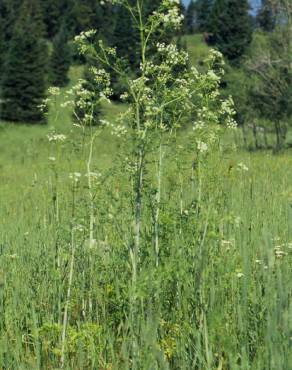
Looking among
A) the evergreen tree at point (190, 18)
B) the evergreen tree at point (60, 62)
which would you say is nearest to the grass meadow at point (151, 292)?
the evergreen tree at point (60, 62)

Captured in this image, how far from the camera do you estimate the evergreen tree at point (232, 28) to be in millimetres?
81125

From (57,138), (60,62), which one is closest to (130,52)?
(60,62)

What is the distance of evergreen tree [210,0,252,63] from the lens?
81.1 meters

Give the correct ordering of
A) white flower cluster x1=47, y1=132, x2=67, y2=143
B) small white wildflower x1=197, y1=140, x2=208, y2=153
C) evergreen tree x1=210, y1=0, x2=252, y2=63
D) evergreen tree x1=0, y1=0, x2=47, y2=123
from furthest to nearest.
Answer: evergreen tree x1=210, y1=0, x2=252, y2=63 → evergreen tree x1=0, y1=0, x2=47, y2=123 → white flower cluster x1=47, y1=132, x2=67, y2=143 → small white wildflower x1=197, y1=140, x2=208, y2=153

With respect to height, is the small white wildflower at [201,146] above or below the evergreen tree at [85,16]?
below

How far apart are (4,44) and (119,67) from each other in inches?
2482

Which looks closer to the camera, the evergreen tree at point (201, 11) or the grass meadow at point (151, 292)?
the grass meadow at point (151, 292)

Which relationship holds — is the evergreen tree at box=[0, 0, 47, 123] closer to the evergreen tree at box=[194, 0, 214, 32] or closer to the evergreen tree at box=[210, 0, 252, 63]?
the evergreen tree at box=[210, 0, 252, 63]

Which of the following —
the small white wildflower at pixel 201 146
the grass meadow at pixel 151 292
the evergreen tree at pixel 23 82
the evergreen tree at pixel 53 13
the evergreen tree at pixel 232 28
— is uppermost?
the evergreen tree at pixel 53 13

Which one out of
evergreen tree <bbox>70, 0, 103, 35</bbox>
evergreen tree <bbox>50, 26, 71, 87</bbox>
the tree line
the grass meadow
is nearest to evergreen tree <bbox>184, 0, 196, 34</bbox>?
the tree line

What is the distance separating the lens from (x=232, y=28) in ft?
276

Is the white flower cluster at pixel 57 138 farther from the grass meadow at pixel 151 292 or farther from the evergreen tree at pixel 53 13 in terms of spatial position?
the evergreen tree at pixel 53 13

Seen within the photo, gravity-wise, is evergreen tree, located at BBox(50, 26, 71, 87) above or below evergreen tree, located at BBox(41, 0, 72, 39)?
below

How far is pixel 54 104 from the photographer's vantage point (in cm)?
358
